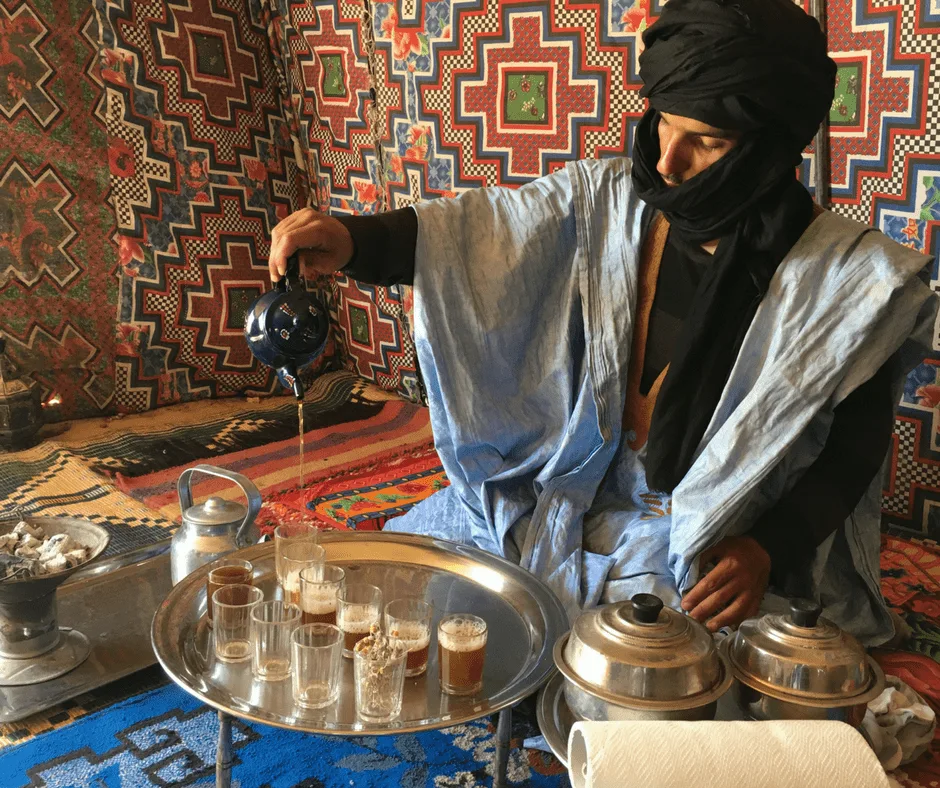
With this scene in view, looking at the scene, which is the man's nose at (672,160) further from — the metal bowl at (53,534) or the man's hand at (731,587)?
the metal bowl at (53,534)

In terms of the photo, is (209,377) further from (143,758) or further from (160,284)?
(143,758)

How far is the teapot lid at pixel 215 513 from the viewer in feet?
5.31

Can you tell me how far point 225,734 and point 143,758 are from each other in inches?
14.5

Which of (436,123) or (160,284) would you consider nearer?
(436,123)

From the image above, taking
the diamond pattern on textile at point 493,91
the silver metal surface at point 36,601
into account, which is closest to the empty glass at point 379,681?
the silver metal surface at point 36,601

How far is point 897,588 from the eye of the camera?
6.54ft

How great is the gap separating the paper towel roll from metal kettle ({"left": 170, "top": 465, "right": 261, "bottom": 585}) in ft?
2.51

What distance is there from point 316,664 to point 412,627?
0.45 ft

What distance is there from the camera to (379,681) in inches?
45.2

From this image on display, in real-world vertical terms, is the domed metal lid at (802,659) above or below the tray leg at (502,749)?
above

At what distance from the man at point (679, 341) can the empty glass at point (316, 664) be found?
20.5 inches

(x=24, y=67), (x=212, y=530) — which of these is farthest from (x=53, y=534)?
(x=24, y=67)

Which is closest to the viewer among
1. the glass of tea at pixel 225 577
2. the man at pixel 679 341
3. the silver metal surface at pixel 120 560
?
the glass of tea at pixel 225 577

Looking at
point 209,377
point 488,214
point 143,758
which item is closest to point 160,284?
point 209,377
